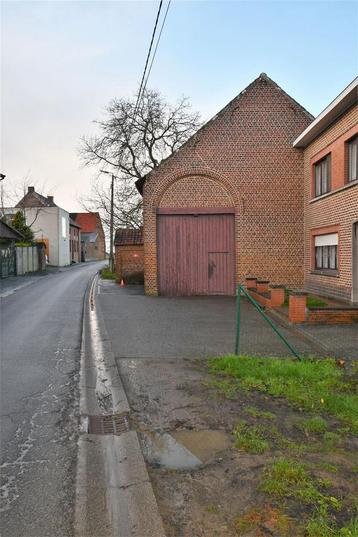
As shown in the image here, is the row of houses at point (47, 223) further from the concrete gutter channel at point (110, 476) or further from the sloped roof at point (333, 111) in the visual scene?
the concrete gutter channel at point (110, 476)

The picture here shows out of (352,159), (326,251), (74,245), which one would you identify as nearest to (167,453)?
(352,159)

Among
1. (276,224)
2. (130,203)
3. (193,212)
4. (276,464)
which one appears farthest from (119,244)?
(276,464)

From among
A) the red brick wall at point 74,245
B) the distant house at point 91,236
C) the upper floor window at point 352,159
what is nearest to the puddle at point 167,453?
the upper floor window at point 352,159

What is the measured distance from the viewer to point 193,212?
18141mm

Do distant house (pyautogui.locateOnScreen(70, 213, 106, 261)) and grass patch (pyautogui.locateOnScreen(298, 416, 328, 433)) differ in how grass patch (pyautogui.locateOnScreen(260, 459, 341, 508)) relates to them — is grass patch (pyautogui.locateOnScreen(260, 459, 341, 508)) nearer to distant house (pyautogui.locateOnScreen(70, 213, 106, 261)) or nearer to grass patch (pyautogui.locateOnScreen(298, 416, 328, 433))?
grass patch (pyautogui.locateOnScreen(298, 416, 328, 433))

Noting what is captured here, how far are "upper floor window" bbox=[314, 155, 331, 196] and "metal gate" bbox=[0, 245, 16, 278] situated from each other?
67.7 feet

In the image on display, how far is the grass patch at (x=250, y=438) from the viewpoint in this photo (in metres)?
4.04

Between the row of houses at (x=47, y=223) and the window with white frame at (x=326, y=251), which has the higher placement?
the row of houses at (x=47, y=223)

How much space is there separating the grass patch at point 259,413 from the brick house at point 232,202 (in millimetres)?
13178

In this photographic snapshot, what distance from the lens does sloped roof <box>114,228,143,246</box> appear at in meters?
27.4

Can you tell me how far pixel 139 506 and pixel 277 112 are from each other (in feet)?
56.3

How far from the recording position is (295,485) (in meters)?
3.38

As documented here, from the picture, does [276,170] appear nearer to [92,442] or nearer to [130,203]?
[92,442]

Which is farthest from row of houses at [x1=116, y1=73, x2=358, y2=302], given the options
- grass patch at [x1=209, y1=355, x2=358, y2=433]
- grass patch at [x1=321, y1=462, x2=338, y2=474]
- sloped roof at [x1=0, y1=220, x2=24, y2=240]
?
sloped roof at [x1=0, y1=220, x2=24, y2=240]
